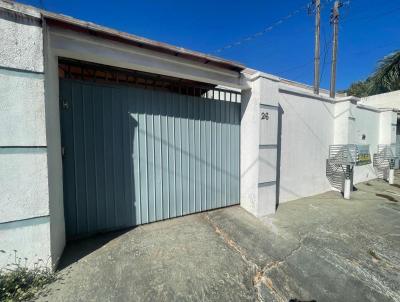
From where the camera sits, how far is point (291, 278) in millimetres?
2156

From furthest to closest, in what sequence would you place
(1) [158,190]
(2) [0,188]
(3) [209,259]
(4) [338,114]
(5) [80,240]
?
(4) [338,114] → (1) [158,190] → (5) [80,240] → (3) [209,259] → (2) [0,188]

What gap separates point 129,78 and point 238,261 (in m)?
3.62

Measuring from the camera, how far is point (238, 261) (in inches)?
95.4

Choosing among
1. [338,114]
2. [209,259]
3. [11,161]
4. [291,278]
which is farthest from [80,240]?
[338,114]

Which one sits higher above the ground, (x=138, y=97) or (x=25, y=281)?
(x=138, y=97)

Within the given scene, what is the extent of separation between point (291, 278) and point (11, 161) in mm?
3474

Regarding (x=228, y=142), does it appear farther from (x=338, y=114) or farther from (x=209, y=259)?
(x=338, y=114)

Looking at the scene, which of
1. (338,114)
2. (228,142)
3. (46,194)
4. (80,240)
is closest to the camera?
(46,194)

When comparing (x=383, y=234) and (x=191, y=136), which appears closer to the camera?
(x=383, y=234)

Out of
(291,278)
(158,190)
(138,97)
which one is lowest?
(291,278)

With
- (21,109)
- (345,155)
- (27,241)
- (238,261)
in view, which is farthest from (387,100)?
(27,241)

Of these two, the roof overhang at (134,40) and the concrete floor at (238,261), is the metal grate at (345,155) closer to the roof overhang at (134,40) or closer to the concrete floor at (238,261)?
the concrete floor at (238,261)

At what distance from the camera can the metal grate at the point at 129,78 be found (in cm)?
280

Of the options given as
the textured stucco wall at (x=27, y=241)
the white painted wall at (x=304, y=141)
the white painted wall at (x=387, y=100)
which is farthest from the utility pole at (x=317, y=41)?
the textured stucco wall at (x=27, y=241)
